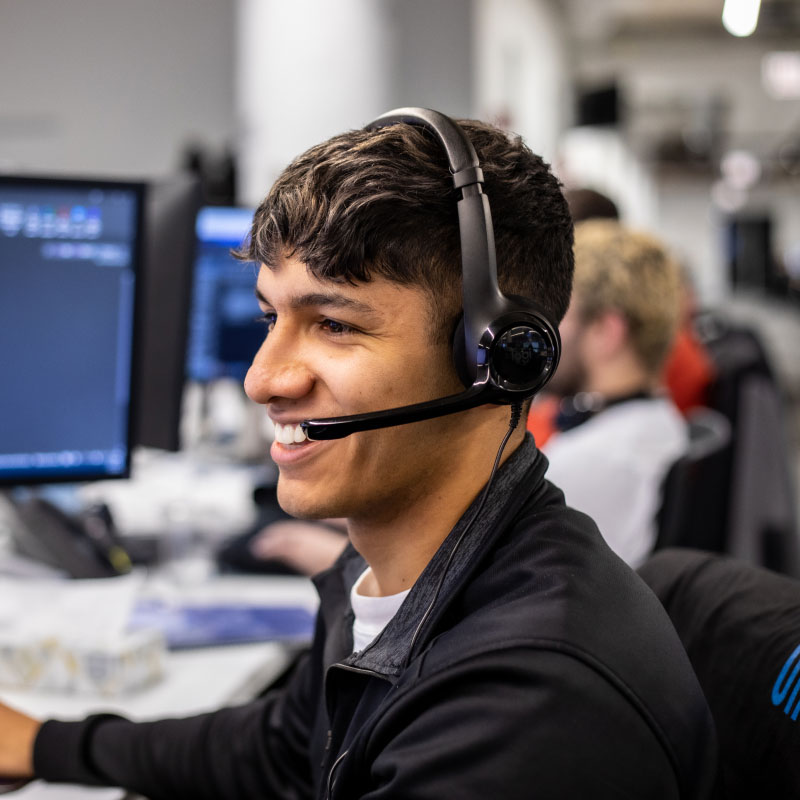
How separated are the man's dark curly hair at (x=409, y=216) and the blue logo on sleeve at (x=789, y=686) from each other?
13.2 inches

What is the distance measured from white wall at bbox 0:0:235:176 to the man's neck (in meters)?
4.66

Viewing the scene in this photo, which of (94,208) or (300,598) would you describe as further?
(300,598)

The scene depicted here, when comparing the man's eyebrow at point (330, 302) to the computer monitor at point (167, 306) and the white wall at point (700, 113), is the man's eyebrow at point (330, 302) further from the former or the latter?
the white wall at point (700, 113)

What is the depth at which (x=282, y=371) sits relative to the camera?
29.9 inches

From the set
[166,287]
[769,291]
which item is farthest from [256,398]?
[769,291]

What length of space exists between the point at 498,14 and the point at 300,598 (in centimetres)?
438

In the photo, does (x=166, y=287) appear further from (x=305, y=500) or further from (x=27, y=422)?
(x=305, y=500)

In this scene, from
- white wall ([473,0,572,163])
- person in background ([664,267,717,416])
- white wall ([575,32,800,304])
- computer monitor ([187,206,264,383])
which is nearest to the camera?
computer monitor ([187,206,264,383])

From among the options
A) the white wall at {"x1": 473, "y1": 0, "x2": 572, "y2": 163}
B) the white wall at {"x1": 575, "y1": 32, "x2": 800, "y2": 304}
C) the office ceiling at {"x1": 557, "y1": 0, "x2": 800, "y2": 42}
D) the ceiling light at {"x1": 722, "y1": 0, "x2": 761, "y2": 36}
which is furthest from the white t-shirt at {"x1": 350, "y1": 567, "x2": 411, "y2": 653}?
the white wall at {"x1": 575, "y1": 32, "x2": 800, "y2": 304}

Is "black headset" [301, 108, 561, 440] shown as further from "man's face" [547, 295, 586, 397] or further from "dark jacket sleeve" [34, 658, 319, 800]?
"man's face" [547, 295, 586, 397]

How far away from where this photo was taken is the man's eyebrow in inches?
28.8

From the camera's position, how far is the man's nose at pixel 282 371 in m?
0.75

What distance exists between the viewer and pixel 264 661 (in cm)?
123

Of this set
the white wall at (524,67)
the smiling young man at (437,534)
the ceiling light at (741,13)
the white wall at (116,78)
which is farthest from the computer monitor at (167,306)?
the white wall at (116,78)
